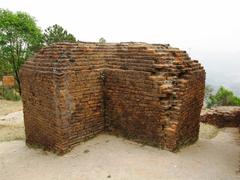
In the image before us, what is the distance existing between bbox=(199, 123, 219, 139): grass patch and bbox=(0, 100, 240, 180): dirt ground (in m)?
2.29

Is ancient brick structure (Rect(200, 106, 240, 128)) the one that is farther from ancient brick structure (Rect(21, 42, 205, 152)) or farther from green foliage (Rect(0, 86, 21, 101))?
green foliage (Rect(0, 86, 21, 101))

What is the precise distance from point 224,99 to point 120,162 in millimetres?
14425

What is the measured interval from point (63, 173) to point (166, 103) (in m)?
2.71

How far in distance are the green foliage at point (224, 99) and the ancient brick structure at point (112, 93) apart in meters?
11.3

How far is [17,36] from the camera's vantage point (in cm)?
2238

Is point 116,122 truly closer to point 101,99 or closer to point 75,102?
point 101,99

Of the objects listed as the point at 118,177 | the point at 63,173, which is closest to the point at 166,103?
the point at 118,177

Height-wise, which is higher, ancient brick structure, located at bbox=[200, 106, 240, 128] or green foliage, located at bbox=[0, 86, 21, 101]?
ancient brick structure, located at bbox=[200, 106, 240, 128]

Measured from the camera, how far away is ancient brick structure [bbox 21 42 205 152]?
7.59 m

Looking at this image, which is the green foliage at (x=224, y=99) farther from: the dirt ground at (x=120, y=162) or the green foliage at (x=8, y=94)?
the green foliage at (x=8, y=94)

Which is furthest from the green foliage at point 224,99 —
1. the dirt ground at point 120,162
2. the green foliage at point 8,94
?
the green foliage at point 8,94

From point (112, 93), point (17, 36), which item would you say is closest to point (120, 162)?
point (112, 93)

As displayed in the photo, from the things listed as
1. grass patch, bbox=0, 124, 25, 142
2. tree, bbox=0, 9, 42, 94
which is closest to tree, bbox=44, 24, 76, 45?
tree, bbox=0, 9, 42, 94

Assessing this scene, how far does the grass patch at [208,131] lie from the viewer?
11.2 meters
